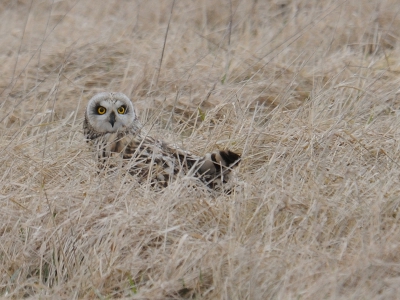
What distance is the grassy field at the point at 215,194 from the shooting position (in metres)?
3.48

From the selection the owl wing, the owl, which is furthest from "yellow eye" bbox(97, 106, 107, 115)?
the owl wing

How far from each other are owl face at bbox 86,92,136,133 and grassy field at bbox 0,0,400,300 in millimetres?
180

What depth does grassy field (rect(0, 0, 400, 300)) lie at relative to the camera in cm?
348

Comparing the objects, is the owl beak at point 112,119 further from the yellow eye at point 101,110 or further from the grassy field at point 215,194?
the grassy field at point 215,194

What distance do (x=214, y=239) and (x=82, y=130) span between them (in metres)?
1.97

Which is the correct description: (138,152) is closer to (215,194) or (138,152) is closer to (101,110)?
(101,110)

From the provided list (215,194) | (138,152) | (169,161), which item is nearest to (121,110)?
(138,152)

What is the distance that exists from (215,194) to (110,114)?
1.02m

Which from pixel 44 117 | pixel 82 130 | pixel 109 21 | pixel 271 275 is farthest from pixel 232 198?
pixel 109 21

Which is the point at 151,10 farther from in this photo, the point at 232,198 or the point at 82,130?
the point at 232,198

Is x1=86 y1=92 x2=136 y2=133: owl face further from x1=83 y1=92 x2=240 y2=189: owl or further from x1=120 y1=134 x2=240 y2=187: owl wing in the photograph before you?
x1=120 y1=134 x2=240 y2=187: owl wing

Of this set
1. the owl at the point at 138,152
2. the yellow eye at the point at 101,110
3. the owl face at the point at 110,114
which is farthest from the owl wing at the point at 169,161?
the yellow eye at the point at 101,110

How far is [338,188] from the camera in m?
3.98

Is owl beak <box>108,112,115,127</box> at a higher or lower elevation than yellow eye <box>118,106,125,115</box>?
lower
